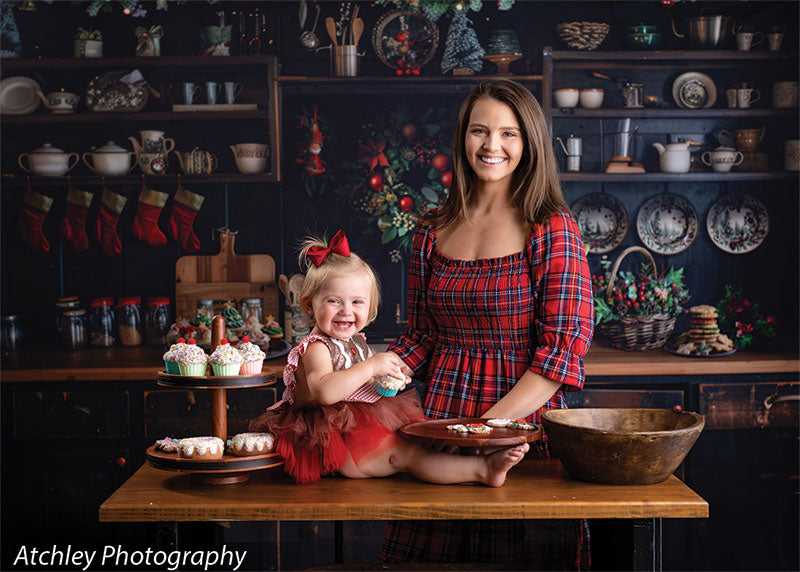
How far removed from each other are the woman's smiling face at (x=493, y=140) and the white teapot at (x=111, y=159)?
8.71ft

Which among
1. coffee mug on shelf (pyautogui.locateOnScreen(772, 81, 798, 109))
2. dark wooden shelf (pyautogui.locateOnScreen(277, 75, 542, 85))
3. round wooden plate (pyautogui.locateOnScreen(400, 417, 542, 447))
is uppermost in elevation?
dark wooden shelf (pyautogui.locateOnScreen(277, 75, 542, 85))

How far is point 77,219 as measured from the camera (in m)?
4.36

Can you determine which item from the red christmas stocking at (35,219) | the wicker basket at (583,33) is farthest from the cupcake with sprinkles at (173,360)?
the wicker basket at (583,33)

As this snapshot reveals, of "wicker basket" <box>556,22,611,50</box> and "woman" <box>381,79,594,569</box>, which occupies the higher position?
"wicker basket" <box>556,22,611,50</box>

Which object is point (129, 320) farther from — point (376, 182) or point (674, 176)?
point (674, 176)

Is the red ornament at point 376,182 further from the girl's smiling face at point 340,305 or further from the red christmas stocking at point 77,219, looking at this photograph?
the girl's smiling face at point 340,305

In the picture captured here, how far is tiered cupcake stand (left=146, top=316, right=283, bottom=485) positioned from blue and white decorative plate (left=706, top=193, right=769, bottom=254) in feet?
10.4

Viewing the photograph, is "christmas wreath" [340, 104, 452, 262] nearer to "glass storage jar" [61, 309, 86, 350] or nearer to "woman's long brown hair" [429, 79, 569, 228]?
"glass storage jar" [61, 309, 86, 350]

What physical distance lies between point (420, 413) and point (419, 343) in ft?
0.88

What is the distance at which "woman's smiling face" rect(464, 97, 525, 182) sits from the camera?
203 cm

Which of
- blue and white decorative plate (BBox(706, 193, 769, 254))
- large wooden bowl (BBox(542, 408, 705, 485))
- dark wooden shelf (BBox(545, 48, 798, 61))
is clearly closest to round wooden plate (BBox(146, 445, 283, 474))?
large wooden bowl (BBox(542, 408, 705, 485))

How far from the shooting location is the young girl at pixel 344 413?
1.78 m

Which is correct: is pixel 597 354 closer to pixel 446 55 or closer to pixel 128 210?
pixel 446 55

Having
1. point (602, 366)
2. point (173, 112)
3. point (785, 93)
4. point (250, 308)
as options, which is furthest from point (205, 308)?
point (785, 93)
